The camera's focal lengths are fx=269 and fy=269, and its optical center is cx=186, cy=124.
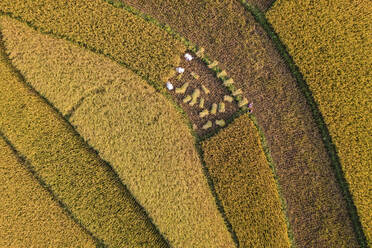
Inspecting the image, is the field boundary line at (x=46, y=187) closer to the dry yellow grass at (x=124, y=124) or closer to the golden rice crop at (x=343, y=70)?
the dry yellow grass at (x=124, y=124)

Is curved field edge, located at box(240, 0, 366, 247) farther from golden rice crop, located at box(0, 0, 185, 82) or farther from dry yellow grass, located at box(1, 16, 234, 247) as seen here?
dry yellow grass, located at box(1, 16, 234, 247)

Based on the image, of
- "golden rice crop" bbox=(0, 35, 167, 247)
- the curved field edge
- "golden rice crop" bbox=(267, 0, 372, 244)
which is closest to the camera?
"golden rice crop" bbox=(267, 0, 372, 244)

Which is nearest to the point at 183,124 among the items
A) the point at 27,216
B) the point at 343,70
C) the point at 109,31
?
the point at 109,31

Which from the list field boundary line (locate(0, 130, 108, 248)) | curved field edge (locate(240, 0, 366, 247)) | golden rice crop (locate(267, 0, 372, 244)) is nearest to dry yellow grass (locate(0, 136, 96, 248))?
field boundary line (locate(0, 130, 108, 248))

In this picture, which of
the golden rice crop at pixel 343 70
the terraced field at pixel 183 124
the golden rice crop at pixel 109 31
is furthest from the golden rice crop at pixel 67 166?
the golden rice crop at pixel 343 70

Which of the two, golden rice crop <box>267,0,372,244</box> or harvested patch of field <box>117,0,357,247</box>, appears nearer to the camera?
golden rice crop <box>267,0,372,244</box>

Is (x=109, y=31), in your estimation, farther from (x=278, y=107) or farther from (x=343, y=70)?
(x=343, y=70)

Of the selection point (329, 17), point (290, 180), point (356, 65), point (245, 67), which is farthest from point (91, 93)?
point (356, 65)
